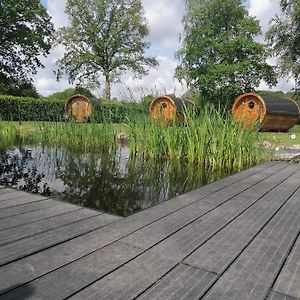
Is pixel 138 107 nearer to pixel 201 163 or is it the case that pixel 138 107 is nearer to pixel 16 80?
pixel 201 163

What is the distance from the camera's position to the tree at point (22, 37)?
2198 centimetres

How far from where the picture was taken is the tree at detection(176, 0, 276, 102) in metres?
20.4

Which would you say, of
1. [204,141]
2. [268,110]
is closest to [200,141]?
[204,141]

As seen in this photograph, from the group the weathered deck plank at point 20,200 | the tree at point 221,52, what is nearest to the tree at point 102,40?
the tree at point 221,52

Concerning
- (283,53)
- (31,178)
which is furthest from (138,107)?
(283,53)

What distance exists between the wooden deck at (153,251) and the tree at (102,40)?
25888mm

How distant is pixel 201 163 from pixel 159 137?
824 mm

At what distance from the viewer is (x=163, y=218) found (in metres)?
2.28

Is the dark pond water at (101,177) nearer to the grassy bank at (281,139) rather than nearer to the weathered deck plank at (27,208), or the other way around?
the weathered deck plank at (27,208)

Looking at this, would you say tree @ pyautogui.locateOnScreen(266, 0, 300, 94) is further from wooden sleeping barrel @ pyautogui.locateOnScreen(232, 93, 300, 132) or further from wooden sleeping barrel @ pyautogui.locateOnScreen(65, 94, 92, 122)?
wooden sleeping barrel @ pyautogui.locateOnScreen(65, 94, 92, 122)

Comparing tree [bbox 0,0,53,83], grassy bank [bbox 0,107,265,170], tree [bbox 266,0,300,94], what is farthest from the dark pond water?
tree [bbox 0,0,53,83]

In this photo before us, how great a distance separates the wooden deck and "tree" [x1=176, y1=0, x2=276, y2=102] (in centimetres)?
1867

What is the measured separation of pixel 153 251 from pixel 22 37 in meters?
23.3

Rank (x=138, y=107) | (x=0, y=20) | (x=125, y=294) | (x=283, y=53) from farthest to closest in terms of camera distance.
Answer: (x=0, y=20) < (x=283, y=53) < (x=138, y=107) < (x=125, y=294)
